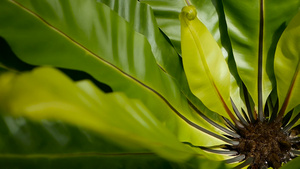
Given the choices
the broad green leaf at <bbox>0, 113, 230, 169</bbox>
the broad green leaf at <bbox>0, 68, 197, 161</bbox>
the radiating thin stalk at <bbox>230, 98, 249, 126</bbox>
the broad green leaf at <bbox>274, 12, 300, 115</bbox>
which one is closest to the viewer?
the broad green leaf at <bbox>0, 68, 197, 161</bbox>

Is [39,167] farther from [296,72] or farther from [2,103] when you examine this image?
[296,72]

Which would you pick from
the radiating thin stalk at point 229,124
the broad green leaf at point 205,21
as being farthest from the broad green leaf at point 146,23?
the radiating thin stalk at point 229,124

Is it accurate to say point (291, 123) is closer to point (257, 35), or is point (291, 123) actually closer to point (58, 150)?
point (257, 35)

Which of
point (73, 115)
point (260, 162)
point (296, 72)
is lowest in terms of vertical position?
point (260, 162)

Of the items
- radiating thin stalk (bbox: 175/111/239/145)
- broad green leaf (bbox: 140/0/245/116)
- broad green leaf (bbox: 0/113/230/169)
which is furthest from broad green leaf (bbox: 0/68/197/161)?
broad green leaf (bbox: 140/0/245/116)

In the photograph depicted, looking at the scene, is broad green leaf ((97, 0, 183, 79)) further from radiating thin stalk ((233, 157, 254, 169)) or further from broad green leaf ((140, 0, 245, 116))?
radiating thin stalk ((233, 157, 254, 169))

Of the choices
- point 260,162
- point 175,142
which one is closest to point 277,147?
point 260,162

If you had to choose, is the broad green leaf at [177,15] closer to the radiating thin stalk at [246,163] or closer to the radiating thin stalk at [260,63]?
the radiating thin stalk at [260,63]
